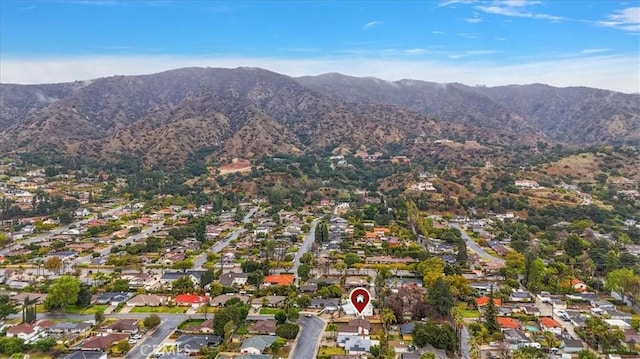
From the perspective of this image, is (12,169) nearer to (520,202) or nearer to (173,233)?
(173,233)

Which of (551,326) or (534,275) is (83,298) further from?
(534,275)

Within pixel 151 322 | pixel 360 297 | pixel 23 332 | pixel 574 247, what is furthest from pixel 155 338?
pixel 574 247

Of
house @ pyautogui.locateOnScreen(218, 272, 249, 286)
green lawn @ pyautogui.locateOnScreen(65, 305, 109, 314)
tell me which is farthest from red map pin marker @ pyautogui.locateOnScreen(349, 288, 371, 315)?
green lawn @ pyautogui.locateOnScreen(65, 305, 109, 314)

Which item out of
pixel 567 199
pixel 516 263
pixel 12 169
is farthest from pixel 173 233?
pixel 12 169

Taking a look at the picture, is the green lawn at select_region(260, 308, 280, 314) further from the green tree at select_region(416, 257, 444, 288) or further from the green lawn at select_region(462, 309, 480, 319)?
the green lawn at select_region(462, 309, 480, 319)

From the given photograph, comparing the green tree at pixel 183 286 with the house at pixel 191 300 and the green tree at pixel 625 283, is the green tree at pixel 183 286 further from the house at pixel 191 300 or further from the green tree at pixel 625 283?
the green tree at pixel 625 283
